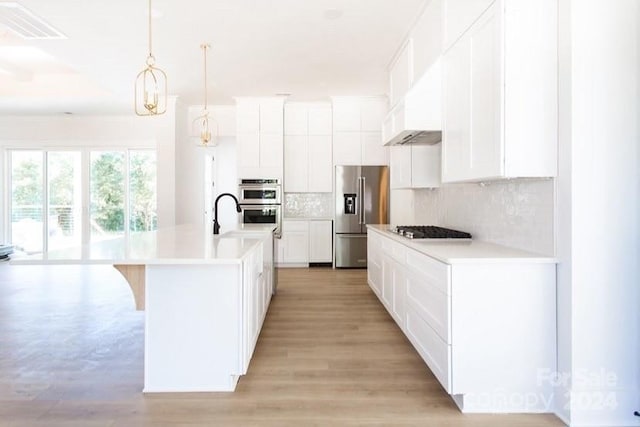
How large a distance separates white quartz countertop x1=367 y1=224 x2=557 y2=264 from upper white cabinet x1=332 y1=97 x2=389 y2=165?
3748mm

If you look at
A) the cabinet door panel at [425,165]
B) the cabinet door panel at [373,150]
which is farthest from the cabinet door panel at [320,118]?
the cabinet door panel at [425,165]

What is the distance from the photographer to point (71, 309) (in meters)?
3.92

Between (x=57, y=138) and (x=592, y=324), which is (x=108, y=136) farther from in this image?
(x=592, y=324)

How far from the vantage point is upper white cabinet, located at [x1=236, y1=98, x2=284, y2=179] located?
21.1ft

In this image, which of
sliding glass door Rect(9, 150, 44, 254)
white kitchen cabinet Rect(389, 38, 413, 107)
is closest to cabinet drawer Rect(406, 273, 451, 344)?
white kitchen cabinet Rect(389, 38, 413, 107)

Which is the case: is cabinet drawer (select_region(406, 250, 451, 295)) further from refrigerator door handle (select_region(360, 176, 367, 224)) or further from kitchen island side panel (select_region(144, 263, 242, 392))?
refrigerator door handle (select_region(360, 176, 367, 224))

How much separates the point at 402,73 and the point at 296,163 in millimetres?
2913

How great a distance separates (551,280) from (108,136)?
7741 millimetres

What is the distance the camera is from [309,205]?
686cm

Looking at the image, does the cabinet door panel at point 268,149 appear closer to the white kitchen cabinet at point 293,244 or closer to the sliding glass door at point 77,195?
the white kitchen cabinet at point 293,244

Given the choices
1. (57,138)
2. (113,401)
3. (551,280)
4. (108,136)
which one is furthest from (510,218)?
(57,138)

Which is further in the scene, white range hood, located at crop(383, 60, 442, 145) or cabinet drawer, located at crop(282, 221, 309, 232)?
cabinet drawer, located at crop(282, 221, 309, 232)

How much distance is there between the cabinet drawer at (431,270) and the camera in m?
2.03

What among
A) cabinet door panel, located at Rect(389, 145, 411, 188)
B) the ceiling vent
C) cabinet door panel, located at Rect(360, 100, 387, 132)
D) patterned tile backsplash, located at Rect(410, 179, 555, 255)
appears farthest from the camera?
cabinet door panel, located at Rect(360, 100, 387, 132)
